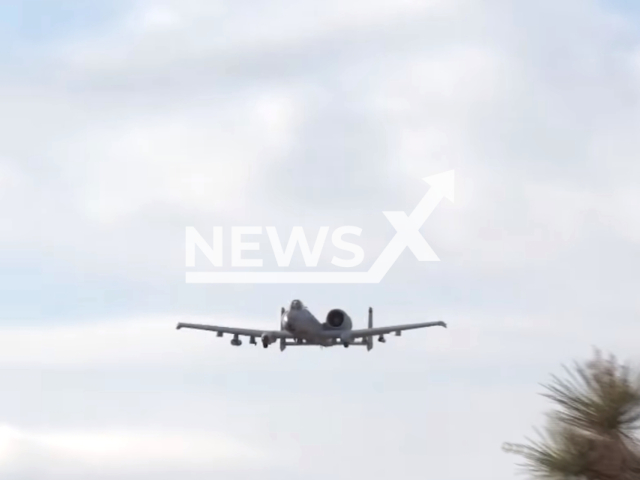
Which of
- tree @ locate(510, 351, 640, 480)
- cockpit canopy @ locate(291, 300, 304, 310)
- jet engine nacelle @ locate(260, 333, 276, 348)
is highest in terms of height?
cockpit canopy @ locate(291, 300, 304, 310)

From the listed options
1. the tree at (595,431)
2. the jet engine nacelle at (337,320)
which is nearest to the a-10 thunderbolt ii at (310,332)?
the jet engine nacelle at (337,320)

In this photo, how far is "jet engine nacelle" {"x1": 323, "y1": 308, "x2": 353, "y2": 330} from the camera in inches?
3930

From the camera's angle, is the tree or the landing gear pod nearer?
the tree

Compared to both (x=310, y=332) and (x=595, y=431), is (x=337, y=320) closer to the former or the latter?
(x=310, y=332)

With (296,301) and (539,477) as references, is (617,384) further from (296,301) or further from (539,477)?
(296,301)

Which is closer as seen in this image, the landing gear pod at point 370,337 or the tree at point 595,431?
the tree at point 595,431

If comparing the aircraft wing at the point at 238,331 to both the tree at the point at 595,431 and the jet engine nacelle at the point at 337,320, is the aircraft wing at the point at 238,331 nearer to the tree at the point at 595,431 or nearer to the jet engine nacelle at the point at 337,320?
the jet engine nacelle at the point at 337,320

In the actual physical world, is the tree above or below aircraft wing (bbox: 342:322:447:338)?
below

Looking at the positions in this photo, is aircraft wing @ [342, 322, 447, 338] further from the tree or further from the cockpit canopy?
the tree

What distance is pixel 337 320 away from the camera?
10019 cm

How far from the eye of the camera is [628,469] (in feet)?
78.3

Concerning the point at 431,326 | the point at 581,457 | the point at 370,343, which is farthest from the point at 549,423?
the point at 431,326

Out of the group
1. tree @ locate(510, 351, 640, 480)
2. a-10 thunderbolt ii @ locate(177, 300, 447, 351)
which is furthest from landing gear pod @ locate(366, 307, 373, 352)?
tree @ locate(510, 351, 640, 480)

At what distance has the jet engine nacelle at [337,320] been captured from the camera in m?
99.8
